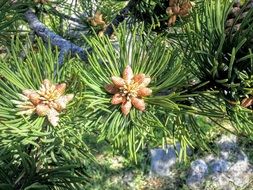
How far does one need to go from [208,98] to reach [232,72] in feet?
0.33

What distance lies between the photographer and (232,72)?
0.79m

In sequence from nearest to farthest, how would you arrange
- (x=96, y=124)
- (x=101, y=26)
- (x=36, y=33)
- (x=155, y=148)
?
(x=96, y=124)
(x=36, y=33)
(x=101, y=26)
(x=155, y=148)

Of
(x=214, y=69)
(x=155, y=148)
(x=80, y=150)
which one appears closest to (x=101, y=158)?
(x=155, y=148)

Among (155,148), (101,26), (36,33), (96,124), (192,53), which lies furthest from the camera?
(155,148)

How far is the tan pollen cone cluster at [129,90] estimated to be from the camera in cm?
74

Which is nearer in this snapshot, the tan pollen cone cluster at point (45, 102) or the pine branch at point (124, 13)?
the tan pollen cone cluster at point (45, 102)

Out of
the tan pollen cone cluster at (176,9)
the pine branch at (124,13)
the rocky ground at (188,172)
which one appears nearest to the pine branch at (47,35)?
the pine branch at (124,13)

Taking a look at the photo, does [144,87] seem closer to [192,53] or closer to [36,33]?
[192,53]

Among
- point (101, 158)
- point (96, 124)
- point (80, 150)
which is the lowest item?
point (101, 158)

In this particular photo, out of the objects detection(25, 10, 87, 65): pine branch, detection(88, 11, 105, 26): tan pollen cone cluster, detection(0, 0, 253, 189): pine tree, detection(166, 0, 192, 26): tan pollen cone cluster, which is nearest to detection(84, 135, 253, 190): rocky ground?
detection(88, 11, 105, 26): tan pollen cone cluster

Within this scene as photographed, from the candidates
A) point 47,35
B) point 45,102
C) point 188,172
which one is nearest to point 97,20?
point 47,35

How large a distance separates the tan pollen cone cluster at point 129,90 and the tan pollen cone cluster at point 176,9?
1.45 ft

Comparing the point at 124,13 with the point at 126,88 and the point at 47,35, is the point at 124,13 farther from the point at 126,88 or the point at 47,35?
the point at 126,88

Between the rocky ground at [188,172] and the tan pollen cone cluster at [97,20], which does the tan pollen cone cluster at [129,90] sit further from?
the rocky ground at [188,172]
